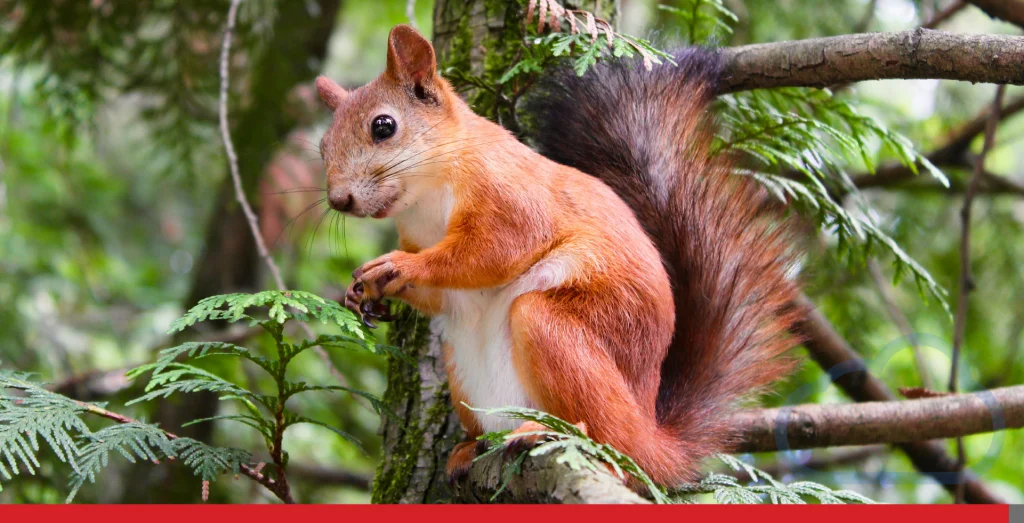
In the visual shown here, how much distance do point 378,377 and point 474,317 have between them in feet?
7.89

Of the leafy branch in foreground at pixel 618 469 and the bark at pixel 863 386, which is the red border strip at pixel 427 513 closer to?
the leafy branch in foreground at pixel 618 469

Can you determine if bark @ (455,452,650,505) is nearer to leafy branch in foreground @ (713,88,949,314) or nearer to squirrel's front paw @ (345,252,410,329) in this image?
squirrel's front paw @ (345,252,410,329)

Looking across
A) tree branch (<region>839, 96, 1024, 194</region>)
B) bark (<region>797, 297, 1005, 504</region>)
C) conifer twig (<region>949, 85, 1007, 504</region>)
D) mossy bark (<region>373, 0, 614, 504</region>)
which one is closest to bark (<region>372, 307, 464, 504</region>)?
mossy bark (<region>373, 0, 614, 504</region>)

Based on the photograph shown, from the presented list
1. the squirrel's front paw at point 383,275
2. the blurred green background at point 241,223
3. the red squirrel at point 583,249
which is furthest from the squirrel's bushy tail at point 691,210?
the squirrel's front paw at point 383,275

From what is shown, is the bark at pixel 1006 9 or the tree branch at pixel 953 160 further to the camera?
the tree branch at pixel 953 160

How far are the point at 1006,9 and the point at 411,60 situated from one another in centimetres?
132

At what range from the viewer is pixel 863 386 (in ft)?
8.13

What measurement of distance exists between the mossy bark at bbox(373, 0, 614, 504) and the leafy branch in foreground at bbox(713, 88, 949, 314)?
16.2 inches

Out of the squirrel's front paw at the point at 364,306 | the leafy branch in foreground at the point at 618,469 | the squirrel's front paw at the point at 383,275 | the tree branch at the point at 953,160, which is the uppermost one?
the tree branch at the point at 953,160

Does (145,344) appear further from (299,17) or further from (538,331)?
(538,331)

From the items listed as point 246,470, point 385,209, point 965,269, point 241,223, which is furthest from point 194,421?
point 241,223

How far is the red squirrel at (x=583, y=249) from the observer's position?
150cm

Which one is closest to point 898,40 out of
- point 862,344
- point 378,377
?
point 862,344

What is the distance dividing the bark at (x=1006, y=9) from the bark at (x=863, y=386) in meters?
0.83
